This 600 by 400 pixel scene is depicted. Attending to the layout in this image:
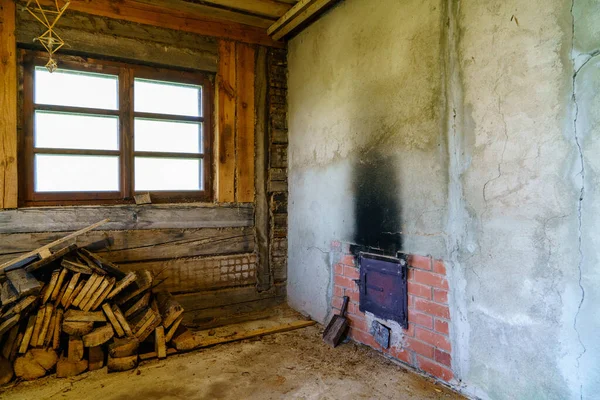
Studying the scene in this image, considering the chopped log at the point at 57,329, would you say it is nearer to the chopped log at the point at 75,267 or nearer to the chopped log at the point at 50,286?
the chopped log at the point at 50,286

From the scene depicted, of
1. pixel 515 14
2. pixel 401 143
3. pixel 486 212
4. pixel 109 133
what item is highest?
pixel 515 14

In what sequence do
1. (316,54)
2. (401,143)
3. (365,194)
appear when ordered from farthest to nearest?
(316,54), (365,194), (401,143)

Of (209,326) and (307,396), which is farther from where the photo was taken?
(209,326)

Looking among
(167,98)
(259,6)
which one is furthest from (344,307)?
(259,6)

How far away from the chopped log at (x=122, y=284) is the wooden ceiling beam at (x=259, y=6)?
225 centimetres

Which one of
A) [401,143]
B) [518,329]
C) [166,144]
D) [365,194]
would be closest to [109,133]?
[166,144]

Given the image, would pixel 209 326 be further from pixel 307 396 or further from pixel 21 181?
pixel 21 181

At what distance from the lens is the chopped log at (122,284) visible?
7.96 feet

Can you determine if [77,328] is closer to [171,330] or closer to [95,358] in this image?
[95,358]

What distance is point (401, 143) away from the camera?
2365 millimetres

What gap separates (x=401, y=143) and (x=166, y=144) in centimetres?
202

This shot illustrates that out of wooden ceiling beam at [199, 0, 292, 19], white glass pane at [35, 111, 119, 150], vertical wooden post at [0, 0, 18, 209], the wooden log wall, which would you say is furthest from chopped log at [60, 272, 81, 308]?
wooden ceiling beam at [199, 0, 292, 19]

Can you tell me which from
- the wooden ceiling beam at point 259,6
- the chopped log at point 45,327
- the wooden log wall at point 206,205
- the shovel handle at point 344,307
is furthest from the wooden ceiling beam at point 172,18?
the shovel handle at point 344,307

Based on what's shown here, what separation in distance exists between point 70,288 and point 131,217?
81cm
